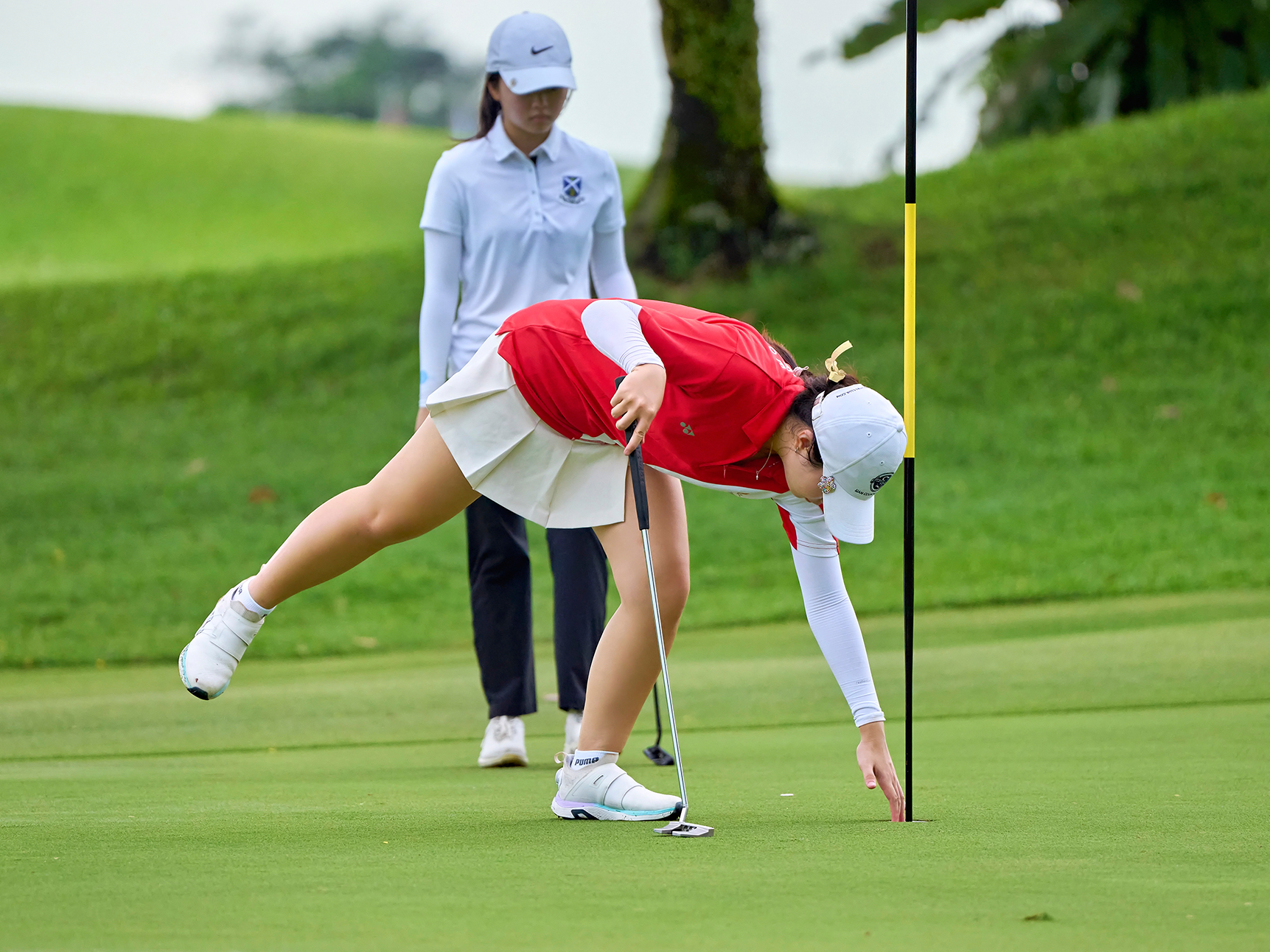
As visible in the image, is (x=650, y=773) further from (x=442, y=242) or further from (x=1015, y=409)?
(x=1015, y=409)

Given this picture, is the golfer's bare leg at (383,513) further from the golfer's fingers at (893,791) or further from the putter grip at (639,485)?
the golfer's fingers at (893,791)

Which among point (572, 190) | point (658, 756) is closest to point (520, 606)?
point (658, 756)

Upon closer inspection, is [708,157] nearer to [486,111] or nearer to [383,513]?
[486,111]

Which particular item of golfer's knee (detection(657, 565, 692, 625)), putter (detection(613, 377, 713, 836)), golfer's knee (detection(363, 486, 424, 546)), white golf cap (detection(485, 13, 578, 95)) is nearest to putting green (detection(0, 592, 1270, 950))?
putter (detection(613, 377, 713, 836))

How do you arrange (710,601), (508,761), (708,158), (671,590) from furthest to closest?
(708,158) → (710,601) → (508,761) → (671,590)

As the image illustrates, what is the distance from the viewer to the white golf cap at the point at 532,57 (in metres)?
3.86

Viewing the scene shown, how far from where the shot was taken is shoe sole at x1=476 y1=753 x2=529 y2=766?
13.1 ft

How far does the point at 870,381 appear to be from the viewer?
1064cm

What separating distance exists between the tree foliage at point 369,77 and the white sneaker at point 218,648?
4655 centimetres

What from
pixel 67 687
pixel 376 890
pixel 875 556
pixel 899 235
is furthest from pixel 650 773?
pixel 899 235

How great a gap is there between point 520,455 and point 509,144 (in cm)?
135

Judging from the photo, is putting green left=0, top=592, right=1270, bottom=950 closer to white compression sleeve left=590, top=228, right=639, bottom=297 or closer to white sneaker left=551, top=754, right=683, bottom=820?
white sneaker left=551, top=754, right=683, bottom=820

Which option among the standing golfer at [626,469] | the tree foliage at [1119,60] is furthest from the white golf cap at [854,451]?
the tree foliage at [1119,60]

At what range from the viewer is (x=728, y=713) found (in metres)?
5.11
